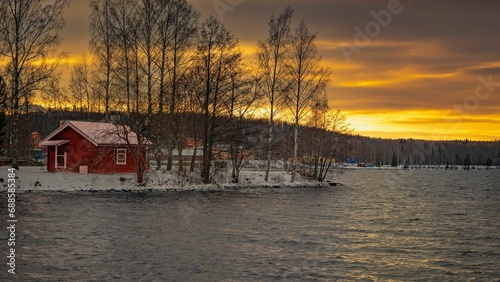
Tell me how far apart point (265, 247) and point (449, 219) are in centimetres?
1593

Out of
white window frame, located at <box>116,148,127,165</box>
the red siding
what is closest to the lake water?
the red siding

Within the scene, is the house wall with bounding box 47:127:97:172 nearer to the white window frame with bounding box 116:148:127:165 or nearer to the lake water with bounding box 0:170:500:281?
the white window frame with bounding box 116:148:127:165

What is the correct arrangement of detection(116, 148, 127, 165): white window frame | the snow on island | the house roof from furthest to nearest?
detection(116, 148, 127, 165): white window frame, the house roof, the snow on island

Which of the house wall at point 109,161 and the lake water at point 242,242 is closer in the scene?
the lake water at point 242,242

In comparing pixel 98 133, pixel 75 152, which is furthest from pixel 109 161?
pixel 75 152

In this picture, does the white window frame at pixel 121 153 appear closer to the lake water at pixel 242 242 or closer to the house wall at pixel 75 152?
the house wall at pixel 75 152

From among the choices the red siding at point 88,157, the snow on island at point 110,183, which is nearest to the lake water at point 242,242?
the snow on island at point 110,183

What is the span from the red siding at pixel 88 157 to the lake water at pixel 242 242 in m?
13.5

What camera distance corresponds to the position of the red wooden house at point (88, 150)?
47.8 m

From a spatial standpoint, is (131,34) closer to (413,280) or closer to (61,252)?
(61,252)

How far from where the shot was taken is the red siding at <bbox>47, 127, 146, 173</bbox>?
47828 millimetres

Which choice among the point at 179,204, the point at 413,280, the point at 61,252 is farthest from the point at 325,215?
the point at 61,252

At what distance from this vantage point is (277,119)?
51.9 metres

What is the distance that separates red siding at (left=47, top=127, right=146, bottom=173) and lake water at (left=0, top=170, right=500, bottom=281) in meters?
13.5
